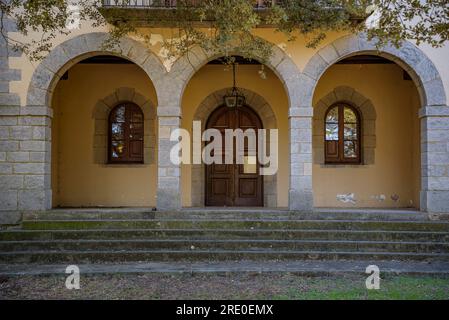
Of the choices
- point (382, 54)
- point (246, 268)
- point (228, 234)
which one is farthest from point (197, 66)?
point (246, 268)

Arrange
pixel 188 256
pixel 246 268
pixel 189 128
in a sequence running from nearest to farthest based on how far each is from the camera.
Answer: pixel 246 268, pixel 188 256, pixel 189 128

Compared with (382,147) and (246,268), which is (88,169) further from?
(382,147)

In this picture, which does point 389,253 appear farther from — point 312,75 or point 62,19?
point 62,19

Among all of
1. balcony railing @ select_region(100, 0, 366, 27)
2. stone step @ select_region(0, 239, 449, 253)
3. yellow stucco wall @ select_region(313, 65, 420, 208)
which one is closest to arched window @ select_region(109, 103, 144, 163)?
balcony railing @ select_region(100, 0, 366, 27)

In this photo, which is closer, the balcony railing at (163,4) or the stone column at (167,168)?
the balcony railing at (163,4)

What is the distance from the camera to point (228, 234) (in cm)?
779

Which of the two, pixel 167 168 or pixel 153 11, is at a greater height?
pixel 153 11

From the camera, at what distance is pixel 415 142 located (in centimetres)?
1004

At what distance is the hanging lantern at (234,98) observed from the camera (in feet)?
31.0

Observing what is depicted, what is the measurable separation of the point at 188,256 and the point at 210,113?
13.0ft

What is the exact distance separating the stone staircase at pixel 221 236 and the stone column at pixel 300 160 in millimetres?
266

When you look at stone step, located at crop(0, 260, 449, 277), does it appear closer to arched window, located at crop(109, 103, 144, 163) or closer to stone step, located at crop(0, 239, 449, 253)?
stone step, located at crop(0, 239, 449, 253)

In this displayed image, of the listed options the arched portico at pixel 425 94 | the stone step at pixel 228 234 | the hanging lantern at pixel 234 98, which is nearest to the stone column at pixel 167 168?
the stone step at pixel 228 234

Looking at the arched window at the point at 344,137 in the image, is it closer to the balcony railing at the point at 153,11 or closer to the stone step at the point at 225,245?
the balcony railing at the point at 153,11
